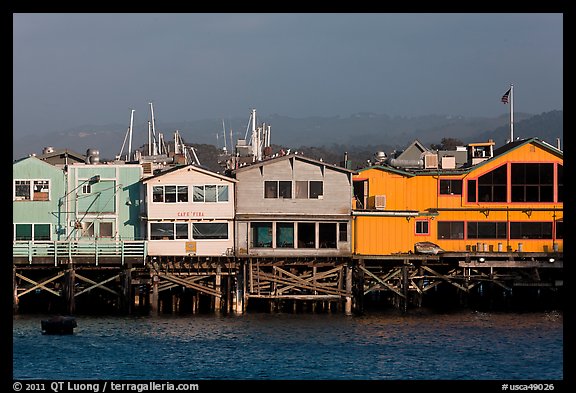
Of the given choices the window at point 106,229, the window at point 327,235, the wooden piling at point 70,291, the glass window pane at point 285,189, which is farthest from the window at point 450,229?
the wooden piling at point 70,291

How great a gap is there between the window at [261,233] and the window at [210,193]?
233cm

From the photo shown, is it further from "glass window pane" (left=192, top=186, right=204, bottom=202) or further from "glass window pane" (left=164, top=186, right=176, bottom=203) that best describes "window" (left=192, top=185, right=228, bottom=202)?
"glass window pane" (left=164, top=186, right=176, bottom=203)

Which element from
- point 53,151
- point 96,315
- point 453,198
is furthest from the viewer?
point 53,151

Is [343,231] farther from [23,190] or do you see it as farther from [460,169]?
[23,190]

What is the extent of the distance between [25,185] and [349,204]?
19.3m

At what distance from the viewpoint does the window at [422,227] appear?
6170 cm

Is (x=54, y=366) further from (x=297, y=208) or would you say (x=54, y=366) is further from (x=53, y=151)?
(x=53, y=151)

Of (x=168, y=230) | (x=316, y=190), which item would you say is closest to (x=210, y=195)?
(x=168, y=230)

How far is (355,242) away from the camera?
60906mm

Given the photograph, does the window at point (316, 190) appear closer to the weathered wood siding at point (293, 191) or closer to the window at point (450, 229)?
the weathered wood siding at point (293, 191)

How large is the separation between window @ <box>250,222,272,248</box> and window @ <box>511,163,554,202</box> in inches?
578

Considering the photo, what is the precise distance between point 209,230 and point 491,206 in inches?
658
